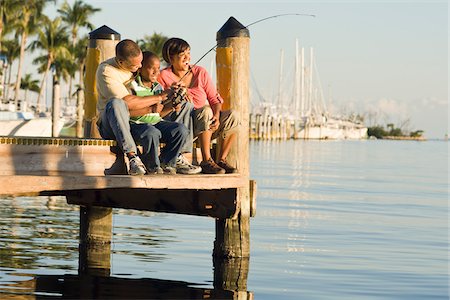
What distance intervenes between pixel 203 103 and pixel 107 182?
2.33 meters

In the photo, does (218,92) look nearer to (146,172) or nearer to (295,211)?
(146,172)

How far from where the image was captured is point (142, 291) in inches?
426

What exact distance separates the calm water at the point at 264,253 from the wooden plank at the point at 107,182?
1.19m

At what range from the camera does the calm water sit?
1130 cm

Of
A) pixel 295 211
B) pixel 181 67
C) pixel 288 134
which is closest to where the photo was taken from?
pixel 181 67

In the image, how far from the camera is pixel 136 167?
9820 millimetres

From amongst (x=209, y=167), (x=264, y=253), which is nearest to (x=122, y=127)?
(x=209, y=167)

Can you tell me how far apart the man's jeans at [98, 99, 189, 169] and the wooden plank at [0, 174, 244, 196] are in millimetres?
277

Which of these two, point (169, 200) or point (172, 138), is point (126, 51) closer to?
point (172, 138)

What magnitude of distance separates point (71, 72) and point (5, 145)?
81443 mm

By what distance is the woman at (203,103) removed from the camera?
36.1 ft

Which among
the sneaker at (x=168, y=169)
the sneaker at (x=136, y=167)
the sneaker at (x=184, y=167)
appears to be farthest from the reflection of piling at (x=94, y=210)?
the sneaker at (x=136, y=167)

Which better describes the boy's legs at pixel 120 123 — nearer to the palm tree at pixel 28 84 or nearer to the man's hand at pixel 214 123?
the man's hand at pixel 214 123

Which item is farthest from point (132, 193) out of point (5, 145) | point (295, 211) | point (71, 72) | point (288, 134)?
point (288, 134)
